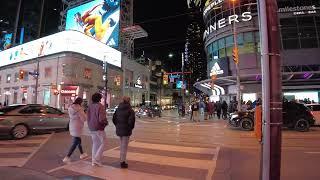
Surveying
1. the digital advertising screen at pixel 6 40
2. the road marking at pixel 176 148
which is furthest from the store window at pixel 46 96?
the road marking at pixel 176 148

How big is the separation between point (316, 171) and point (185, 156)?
3.72m

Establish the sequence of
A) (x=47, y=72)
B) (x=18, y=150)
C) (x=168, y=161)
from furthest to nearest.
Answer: (x=47, y=72) < (x=18, y=150) < (x=168, y=161)

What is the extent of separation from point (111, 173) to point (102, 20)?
184 feet

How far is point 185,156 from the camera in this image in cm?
1037

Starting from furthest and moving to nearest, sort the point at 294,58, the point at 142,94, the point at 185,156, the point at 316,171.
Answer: the point at 142,94 → the point at 294,58 → the point at 185,156 → the point at 316,171

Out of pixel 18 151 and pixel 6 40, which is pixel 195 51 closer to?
pixel 6 40

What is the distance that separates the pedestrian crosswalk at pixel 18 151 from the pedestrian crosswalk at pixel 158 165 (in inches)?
65.1

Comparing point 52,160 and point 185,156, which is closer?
point 52,160

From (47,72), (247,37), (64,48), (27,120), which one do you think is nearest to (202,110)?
(247,37)

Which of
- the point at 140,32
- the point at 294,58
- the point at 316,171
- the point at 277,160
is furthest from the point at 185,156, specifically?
the point at 140,32

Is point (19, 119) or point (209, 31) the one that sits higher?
point (209, 31)

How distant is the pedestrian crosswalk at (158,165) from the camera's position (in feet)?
25.5

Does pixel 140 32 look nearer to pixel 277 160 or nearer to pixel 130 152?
pixel 130 152

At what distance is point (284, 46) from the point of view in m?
41.8
